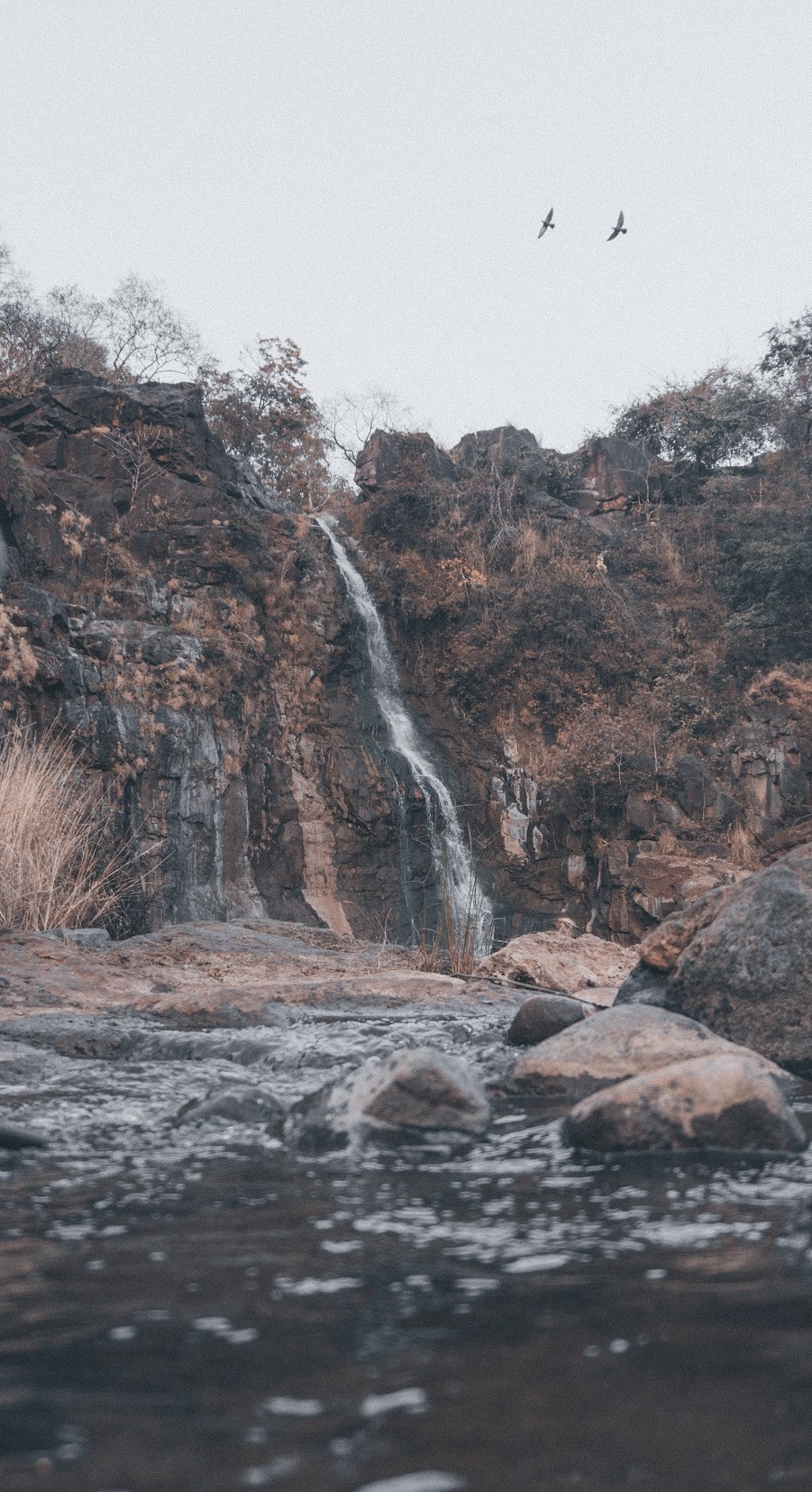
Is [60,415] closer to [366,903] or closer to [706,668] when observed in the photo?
[366,903]

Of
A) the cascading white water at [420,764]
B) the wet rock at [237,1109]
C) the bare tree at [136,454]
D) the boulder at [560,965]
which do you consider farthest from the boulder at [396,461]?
the wet rock at [237,1109]

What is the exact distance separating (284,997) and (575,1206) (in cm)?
416

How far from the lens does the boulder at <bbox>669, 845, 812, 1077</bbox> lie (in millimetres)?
4984

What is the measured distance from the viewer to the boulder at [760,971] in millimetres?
Result: 4984

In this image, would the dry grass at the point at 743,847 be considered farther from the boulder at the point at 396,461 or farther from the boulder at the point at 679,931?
the boulder at the point at 679,931

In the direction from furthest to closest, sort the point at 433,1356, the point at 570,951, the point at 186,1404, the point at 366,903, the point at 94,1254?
the point at 366,903 < the point at 570,951 < the point at 94,1254 < the point at 433,1356 < the point at 186,1404

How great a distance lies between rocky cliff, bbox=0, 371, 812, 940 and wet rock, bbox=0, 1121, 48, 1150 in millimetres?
9005

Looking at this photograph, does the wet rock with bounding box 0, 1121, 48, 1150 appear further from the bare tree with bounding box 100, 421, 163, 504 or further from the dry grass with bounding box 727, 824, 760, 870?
the bare tree with bounding box 100, 421, 163, 504

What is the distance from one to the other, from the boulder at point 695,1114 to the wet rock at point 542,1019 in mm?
2118

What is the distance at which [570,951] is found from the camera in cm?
920

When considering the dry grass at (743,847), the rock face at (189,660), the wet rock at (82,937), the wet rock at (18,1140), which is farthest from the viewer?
the dry grass at (743,847)

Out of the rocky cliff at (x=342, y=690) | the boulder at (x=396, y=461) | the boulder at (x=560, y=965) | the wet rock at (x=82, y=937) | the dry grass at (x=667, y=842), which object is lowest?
the boulder at (x=560, y=965)

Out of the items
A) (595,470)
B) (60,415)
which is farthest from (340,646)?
(595,470)

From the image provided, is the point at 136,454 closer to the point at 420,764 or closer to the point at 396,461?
the point at 396,461
